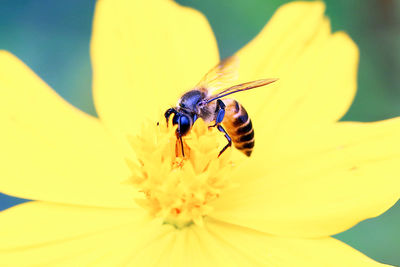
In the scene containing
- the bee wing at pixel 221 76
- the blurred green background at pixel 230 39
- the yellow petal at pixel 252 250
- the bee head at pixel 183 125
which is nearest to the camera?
the yellow petal at pixel 252 250

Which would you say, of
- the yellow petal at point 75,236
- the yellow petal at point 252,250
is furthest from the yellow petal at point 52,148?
the yellow petal at point 252,250

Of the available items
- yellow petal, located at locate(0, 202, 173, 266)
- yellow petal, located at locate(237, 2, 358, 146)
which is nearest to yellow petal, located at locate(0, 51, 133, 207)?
yellow petal, located at locate(0, 202, 173, 266)

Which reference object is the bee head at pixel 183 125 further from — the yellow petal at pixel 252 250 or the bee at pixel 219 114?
the yellow petal at pixel 252 250

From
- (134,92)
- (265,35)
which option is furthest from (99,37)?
(265,35)

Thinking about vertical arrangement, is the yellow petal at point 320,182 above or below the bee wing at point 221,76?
below

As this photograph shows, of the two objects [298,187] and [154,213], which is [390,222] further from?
[154,213]

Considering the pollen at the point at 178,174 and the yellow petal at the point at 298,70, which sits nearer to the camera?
the pollen at the point at 178,174

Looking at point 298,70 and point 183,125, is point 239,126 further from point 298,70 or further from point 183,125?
point 298,70
